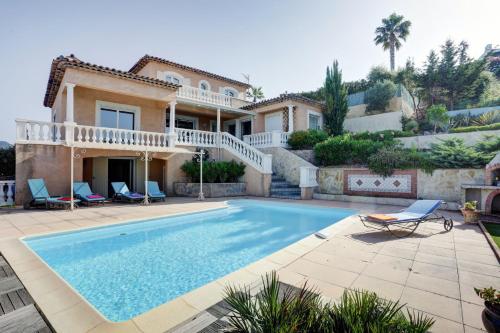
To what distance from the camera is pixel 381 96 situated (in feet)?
77.2

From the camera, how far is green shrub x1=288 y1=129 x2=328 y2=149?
56.6ft

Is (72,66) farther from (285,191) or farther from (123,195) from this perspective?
(285,191)

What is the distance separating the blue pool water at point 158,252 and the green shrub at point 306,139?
8110mm

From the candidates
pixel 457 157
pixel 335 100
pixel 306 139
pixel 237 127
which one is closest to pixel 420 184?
pixel 457 157

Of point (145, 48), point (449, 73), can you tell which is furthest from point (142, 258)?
point (449, 73)

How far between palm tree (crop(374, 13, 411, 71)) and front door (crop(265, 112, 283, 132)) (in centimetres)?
2291

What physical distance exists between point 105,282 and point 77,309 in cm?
168

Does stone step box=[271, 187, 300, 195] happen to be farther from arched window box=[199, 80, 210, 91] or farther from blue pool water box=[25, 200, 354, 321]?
arched window box=[199, 80, 210, 91]

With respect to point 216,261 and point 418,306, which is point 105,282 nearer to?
point 216,261

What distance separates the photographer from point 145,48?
714 inches

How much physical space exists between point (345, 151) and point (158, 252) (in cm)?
1171

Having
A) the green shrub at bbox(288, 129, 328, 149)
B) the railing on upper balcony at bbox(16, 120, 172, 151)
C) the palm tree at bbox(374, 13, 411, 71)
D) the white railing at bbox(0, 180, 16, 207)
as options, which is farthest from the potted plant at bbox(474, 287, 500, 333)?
the palm tree at bbox(374, 13, 411, 71)

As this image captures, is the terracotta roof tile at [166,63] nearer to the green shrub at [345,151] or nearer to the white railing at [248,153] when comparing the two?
the white railing at [248,153]

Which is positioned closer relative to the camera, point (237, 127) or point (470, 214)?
point (470, 214)
